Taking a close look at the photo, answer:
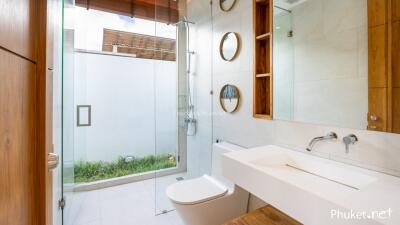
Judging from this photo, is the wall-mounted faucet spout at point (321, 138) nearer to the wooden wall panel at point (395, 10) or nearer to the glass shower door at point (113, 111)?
the wooden wall panel at point (395, 10)

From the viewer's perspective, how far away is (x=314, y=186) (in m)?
0.90

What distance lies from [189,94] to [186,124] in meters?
0.43

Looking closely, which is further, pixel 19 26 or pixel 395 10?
pixel 395 10

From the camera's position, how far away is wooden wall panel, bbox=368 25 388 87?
104 centimetres

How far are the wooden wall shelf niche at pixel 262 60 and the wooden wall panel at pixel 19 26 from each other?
150cm

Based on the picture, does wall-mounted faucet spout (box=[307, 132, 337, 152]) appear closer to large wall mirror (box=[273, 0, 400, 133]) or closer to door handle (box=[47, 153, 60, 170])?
large wall mirror (box=[273, 0, 400, 133])

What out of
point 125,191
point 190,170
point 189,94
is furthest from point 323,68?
point 125,191

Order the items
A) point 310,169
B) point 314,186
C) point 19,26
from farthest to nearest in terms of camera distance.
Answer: point 310,169 → point 314,186 → point 19,26

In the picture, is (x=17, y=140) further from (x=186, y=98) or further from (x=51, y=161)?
(x=186, y=98)

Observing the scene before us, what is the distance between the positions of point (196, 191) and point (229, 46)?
146cm

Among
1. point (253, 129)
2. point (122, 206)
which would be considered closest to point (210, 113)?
point (253, 129)

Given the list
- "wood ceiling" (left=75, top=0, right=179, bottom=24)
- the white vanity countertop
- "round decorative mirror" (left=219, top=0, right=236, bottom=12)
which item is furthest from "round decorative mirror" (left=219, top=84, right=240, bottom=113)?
"wood ceiling" (left=75, top=0, right=179, bottom=24)

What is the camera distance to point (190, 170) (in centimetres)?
286

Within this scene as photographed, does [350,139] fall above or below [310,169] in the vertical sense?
above
